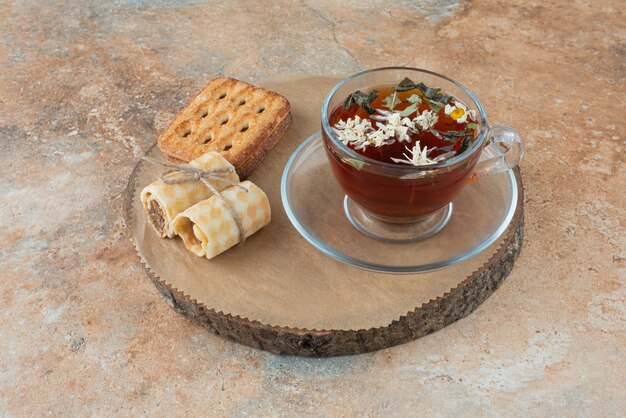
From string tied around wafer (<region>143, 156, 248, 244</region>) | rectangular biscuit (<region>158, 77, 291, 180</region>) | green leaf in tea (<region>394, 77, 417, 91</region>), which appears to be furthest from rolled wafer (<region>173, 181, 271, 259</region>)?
green leaf in tea (<region>394, 77, 417, 91</region>)

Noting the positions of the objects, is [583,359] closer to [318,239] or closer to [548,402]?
[548,402]

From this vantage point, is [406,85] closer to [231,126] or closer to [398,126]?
[398,126]

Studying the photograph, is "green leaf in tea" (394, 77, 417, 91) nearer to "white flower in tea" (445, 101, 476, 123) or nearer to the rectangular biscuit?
"white flower in tea" (445, 101, 476, 123)

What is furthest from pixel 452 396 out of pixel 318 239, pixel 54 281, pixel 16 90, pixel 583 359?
pixel 16 90

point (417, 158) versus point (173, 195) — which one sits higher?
point (417, 158)

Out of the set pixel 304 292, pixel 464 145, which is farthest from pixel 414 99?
pixel 304 292
